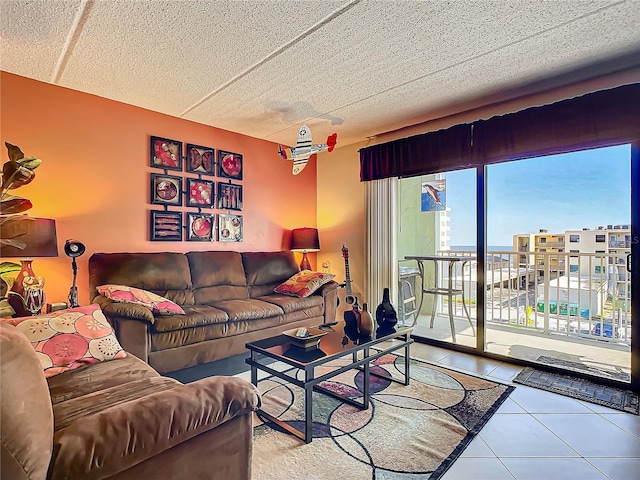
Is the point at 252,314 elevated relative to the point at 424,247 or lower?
lower

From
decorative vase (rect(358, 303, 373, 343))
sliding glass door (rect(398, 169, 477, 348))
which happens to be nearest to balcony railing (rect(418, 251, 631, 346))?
sliding glass door (rect(398, 169, 477, 348))

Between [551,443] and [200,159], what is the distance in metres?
3.65

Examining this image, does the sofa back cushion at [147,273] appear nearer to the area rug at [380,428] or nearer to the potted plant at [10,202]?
the potted plant at [10,202]

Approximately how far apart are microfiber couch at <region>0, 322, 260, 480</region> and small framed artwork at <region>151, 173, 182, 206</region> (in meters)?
2.23

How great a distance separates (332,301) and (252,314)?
105 cm

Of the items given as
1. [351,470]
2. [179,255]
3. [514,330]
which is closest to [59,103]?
[179,255]

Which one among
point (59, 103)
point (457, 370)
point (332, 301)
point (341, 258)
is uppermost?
point (59, 103)

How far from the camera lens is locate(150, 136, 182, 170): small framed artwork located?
10.9 ft

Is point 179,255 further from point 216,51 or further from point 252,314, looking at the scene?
point 216,51

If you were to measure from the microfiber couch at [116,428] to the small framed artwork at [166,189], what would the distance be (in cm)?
223

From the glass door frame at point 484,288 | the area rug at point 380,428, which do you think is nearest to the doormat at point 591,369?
the glass door frame at point 484,288

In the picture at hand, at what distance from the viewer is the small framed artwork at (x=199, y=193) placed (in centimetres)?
357

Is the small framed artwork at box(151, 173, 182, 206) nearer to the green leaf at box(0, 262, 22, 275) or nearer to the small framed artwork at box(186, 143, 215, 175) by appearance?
the small framed artwork at box(186, 143, 215, 175)

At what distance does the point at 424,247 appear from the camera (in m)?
4.65
